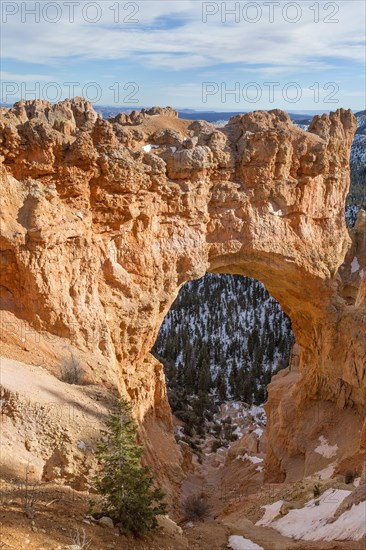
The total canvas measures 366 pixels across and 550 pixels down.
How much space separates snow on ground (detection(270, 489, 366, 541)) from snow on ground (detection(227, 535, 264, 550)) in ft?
3.76

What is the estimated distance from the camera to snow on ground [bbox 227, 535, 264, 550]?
39.8 feet

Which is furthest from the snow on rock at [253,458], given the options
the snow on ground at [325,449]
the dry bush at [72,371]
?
the dry bush at [72,371]

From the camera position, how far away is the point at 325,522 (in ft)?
41.0

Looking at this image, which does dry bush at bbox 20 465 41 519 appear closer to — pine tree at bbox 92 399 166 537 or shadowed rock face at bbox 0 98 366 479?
pine tree at bbox 92 399 166 537

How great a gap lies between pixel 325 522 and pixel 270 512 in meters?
4.52

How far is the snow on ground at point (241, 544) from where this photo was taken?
1212 cm

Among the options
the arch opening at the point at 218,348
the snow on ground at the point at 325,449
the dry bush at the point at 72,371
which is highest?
the dry bush at the point at 72,371

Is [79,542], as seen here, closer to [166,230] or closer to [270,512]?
[270,512]

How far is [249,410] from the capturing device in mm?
40812

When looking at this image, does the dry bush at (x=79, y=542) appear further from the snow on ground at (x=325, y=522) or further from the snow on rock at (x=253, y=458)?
the snow on rock at (x=253, y=458)

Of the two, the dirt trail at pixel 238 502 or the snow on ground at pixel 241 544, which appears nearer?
the dirt trail at pixel 238 502

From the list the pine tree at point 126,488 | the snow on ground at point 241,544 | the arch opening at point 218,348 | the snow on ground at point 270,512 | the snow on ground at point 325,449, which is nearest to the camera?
the pine tree at point 126,488

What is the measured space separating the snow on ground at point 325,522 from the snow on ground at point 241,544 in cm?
115

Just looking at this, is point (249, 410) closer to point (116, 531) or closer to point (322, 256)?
point (322, 256)
